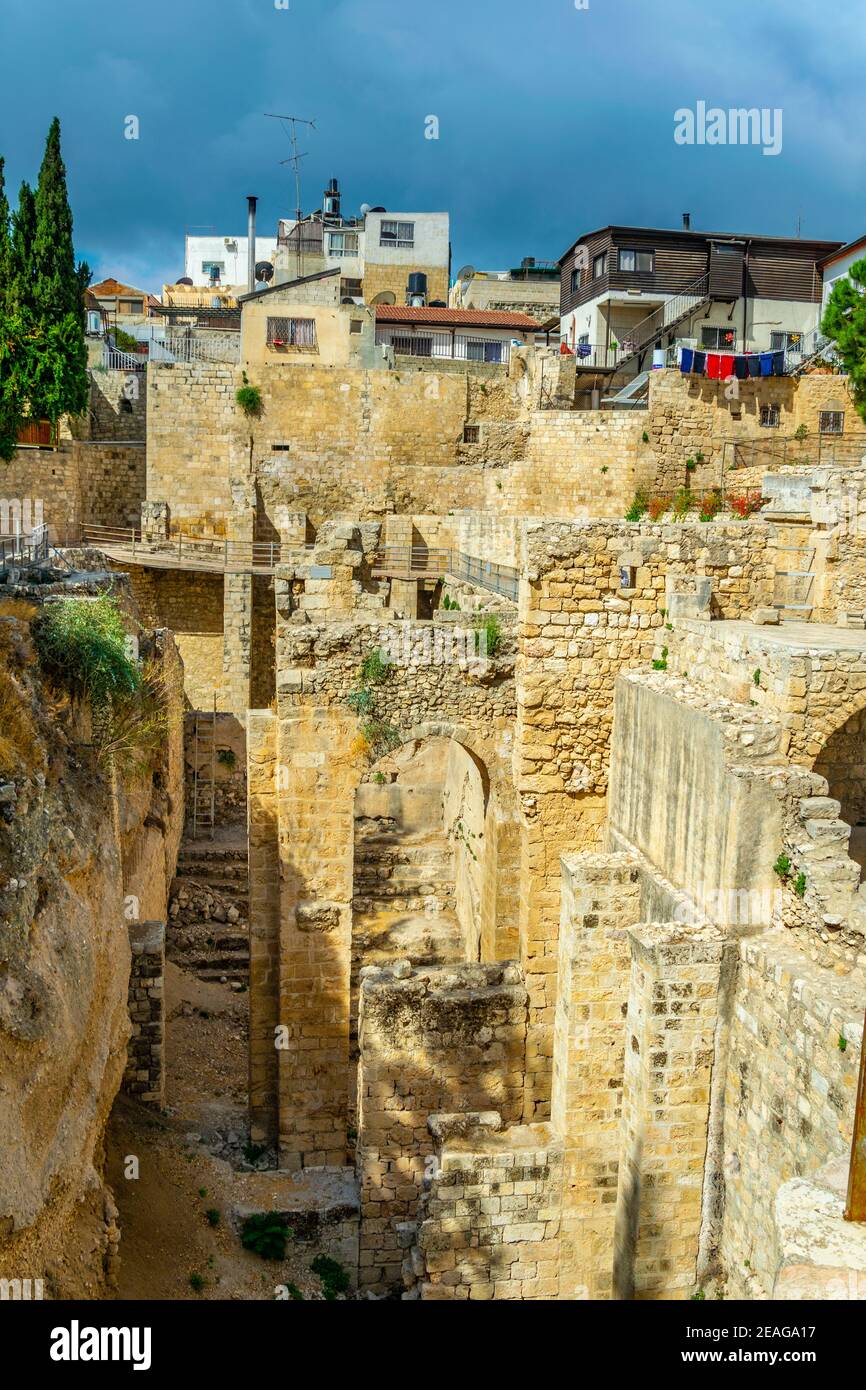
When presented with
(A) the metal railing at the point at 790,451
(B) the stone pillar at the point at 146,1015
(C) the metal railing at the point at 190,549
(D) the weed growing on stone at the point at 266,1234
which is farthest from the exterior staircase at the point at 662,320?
(D) the weed growing on stone at the point at 266,1234

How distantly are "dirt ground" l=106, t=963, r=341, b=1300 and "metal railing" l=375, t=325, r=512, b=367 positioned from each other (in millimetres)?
25435

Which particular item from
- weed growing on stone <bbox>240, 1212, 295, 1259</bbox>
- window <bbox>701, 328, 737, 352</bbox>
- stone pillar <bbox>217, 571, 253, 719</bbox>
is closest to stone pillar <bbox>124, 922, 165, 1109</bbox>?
weed growing on stone <bbox>240, 1212, 295, 1259</bbox>

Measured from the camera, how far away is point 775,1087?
675 centimetres

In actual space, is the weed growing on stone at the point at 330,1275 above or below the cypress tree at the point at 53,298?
below

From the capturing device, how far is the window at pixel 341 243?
137 feet

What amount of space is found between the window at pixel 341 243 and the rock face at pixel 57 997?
36.4m

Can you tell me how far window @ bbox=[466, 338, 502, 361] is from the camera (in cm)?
3444

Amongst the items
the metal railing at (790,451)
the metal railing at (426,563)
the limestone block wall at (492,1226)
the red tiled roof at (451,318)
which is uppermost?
the red tiled roof at (451,318)

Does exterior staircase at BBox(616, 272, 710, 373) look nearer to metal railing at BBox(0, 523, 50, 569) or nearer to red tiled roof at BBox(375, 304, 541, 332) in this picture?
red tiled roof at BBox(375, 304, 541, 332)

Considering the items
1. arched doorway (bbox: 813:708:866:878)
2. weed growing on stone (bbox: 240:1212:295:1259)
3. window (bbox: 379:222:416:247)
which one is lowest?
weed growing on stone (bbox: 240:1212:295:1259)

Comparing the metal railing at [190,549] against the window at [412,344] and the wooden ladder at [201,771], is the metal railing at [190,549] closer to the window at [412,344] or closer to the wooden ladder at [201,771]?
the wooden ladder at [201,771]

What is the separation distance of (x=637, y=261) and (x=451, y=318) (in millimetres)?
6066

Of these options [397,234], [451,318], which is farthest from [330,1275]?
[397,234]

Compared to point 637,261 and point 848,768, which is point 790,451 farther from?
point 848,768
